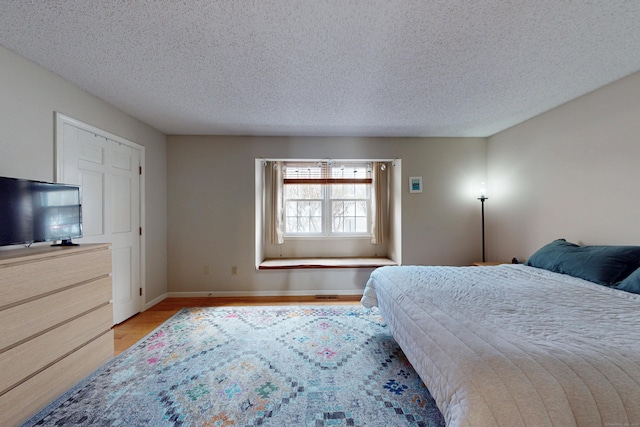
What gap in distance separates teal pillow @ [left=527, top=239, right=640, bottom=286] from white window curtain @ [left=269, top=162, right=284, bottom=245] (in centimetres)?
347

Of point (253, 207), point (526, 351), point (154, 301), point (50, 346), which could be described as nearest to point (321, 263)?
point (253, 207)

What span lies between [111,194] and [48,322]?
1658mm

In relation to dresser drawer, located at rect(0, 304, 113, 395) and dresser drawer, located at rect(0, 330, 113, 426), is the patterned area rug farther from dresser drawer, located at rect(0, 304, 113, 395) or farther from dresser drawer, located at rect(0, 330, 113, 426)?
dresser drawer, located at rect(0, 304, 113, 395)

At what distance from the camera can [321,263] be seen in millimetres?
4031

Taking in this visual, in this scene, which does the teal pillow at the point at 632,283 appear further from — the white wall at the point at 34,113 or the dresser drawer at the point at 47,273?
the white wall at the point at 34,113

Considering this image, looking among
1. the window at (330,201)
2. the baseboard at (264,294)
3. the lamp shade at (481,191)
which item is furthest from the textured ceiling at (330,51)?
the baseboard at (264,294)

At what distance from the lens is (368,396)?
1735mm

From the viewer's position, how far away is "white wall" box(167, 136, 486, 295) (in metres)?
3.86

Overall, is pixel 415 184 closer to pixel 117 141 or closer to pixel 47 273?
pixel 117 141

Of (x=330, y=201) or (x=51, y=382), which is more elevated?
(x=330, y=201)

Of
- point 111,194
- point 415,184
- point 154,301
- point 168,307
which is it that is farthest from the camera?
point 415,184

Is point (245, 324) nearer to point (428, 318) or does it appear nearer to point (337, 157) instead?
point (428, 318)

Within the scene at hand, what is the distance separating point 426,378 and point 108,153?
3631 millimetres

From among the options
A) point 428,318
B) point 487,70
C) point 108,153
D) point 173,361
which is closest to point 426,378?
point 428,318
